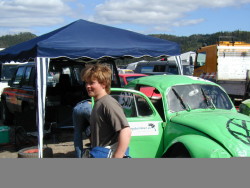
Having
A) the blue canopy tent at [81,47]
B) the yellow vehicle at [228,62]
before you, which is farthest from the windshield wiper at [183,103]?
the yellow vehicle at [228,62]

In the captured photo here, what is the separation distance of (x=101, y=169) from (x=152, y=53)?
5723mm

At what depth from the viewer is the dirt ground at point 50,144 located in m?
6.60

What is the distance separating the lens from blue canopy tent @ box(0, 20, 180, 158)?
242 inches

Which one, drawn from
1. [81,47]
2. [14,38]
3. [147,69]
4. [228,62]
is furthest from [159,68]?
[14,38]

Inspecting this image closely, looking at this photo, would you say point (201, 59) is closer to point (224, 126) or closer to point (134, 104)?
point (134, 104)

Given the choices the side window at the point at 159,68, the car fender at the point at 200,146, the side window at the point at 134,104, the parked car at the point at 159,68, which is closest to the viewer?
the car fender at the point at 200,146

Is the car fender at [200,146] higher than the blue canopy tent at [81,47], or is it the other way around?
the blue canopy tent at [81,47]

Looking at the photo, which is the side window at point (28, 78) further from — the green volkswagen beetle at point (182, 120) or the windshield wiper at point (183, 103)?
the windshield wiper at point (183, 103)

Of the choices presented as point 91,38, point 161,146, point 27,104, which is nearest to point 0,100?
point 27,104

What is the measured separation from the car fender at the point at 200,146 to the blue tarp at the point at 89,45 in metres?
3.40

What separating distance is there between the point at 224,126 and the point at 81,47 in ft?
12.5

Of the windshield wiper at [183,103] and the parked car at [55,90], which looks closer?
the windshield wiper at [183,103]

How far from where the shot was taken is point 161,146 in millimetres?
4336

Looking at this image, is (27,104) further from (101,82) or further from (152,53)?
(101,82)
